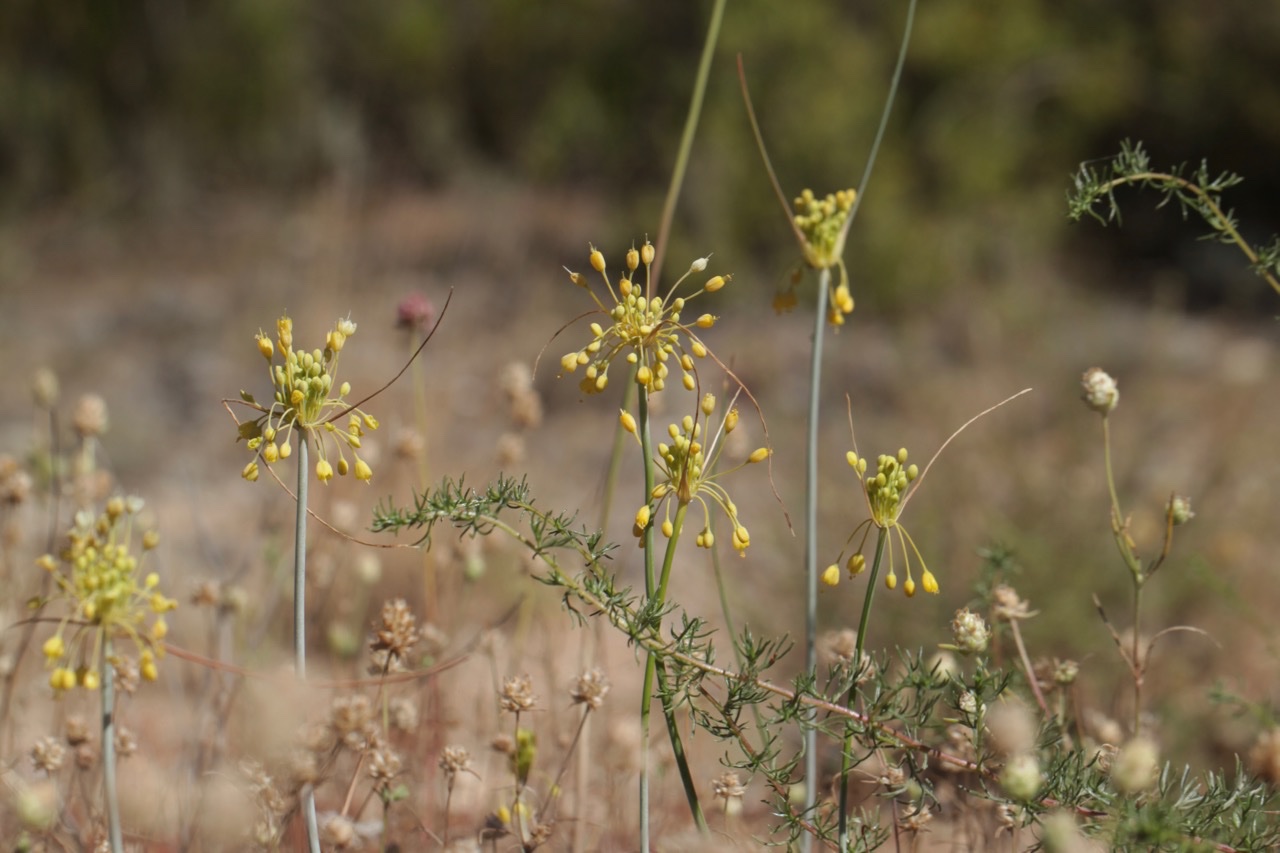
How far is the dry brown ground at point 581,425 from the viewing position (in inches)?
89.9

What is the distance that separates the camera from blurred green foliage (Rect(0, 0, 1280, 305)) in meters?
5.88

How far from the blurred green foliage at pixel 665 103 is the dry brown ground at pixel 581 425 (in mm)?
368

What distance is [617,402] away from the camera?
5047 mm

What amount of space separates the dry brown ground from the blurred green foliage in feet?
1.21

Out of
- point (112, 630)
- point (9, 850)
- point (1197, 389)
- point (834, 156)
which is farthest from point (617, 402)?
point (112, 630)

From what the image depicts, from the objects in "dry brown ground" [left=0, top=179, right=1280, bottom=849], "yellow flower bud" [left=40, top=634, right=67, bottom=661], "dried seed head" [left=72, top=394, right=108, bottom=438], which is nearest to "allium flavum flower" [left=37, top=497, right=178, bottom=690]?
"yellow flower bud" [left=40, top=634, right=67, bottom=661]

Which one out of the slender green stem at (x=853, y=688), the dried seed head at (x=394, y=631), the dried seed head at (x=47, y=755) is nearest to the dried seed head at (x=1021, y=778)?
the slender green stem at (x=853, y=688)

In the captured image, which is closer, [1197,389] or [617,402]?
[1197,389]

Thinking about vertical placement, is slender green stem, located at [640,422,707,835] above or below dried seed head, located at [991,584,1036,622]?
below

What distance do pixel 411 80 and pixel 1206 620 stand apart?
7.83 metres

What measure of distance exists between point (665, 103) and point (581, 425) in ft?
12.1

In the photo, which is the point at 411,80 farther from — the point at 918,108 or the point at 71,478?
the point at 71,478

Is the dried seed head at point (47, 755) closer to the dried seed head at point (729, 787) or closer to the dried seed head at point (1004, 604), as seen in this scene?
the dried seed head at point (729, 787)

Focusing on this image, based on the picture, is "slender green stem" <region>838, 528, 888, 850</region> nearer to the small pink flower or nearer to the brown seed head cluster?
the brown seed head cluster
